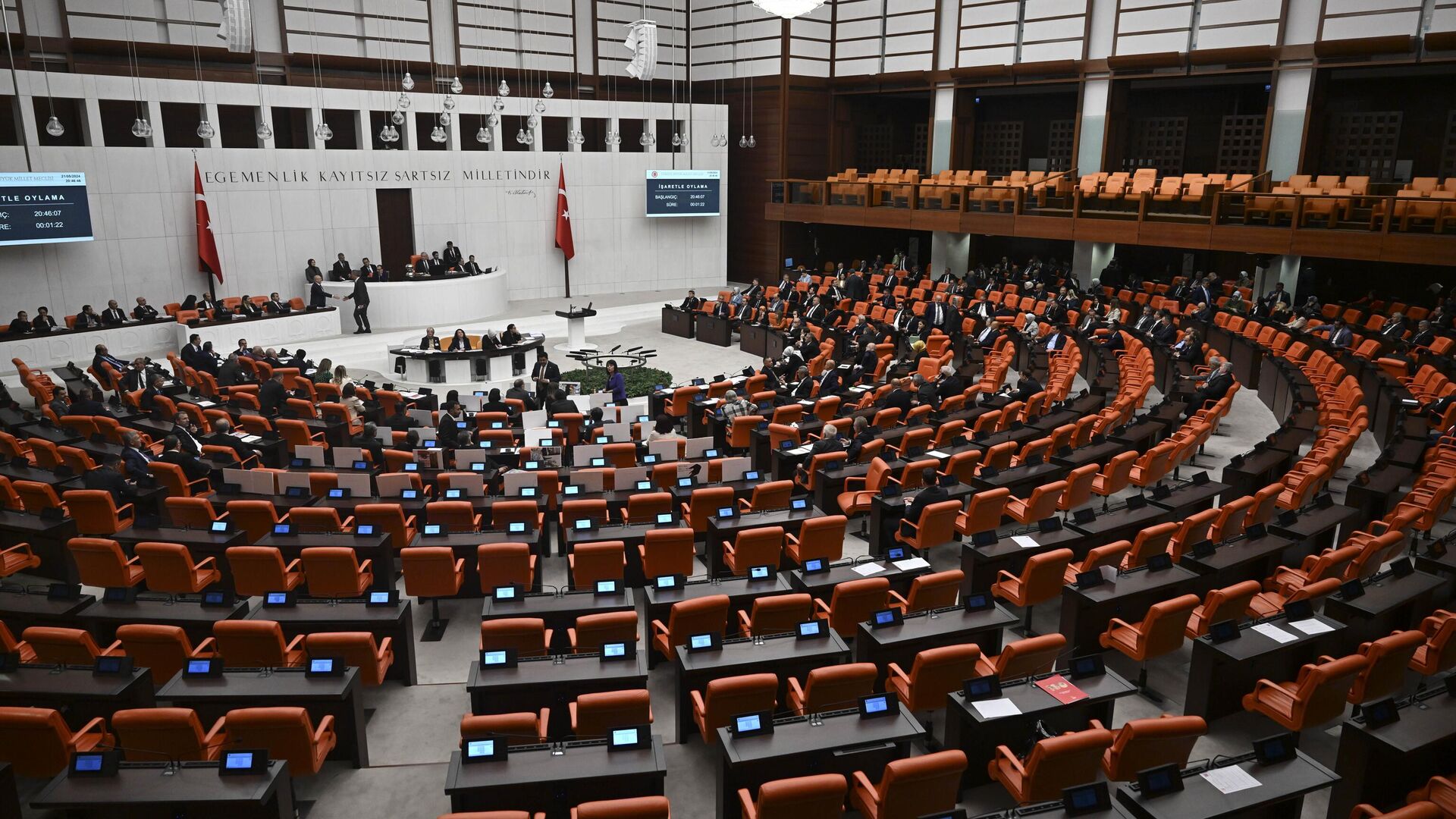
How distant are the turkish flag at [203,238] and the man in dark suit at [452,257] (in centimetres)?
498

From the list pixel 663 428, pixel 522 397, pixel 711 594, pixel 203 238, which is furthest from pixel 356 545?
pixel 203 238

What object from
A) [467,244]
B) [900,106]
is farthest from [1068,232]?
[467,244]

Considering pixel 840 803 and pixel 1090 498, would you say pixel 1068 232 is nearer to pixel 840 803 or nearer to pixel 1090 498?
pixel 1090 498

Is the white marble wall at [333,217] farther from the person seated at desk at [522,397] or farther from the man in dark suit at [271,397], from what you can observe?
the person seated at desk at [522,397]

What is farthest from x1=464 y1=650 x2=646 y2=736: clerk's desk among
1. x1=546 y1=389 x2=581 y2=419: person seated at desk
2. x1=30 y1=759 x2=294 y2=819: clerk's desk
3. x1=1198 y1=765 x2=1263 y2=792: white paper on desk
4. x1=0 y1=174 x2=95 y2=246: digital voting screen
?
x1=0 y1=174 x2=95 y2=246: digital voting screen

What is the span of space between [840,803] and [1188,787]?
178 centimetres

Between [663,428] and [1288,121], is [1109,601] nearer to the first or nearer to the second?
[663,428]

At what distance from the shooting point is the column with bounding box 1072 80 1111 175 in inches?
881

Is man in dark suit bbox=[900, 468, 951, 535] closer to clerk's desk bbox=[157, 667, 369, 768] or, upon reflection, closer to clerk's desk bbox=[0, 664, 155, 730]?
clerk's desk bbox=[157, 667, 369, 768]

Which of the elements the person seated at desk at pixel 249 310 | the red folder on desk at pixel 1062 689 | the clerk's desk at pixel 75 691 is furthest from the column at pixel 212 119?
the red folder on desk at pixel 1062 689

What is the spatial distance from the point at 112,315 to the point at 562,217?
10.9 metres

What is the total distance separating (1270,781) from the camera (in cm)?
478

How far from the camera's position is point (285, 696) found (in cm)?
566

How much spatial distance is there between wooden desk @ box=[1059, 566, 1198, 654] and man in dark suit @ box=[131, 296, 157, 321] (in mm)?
18662
